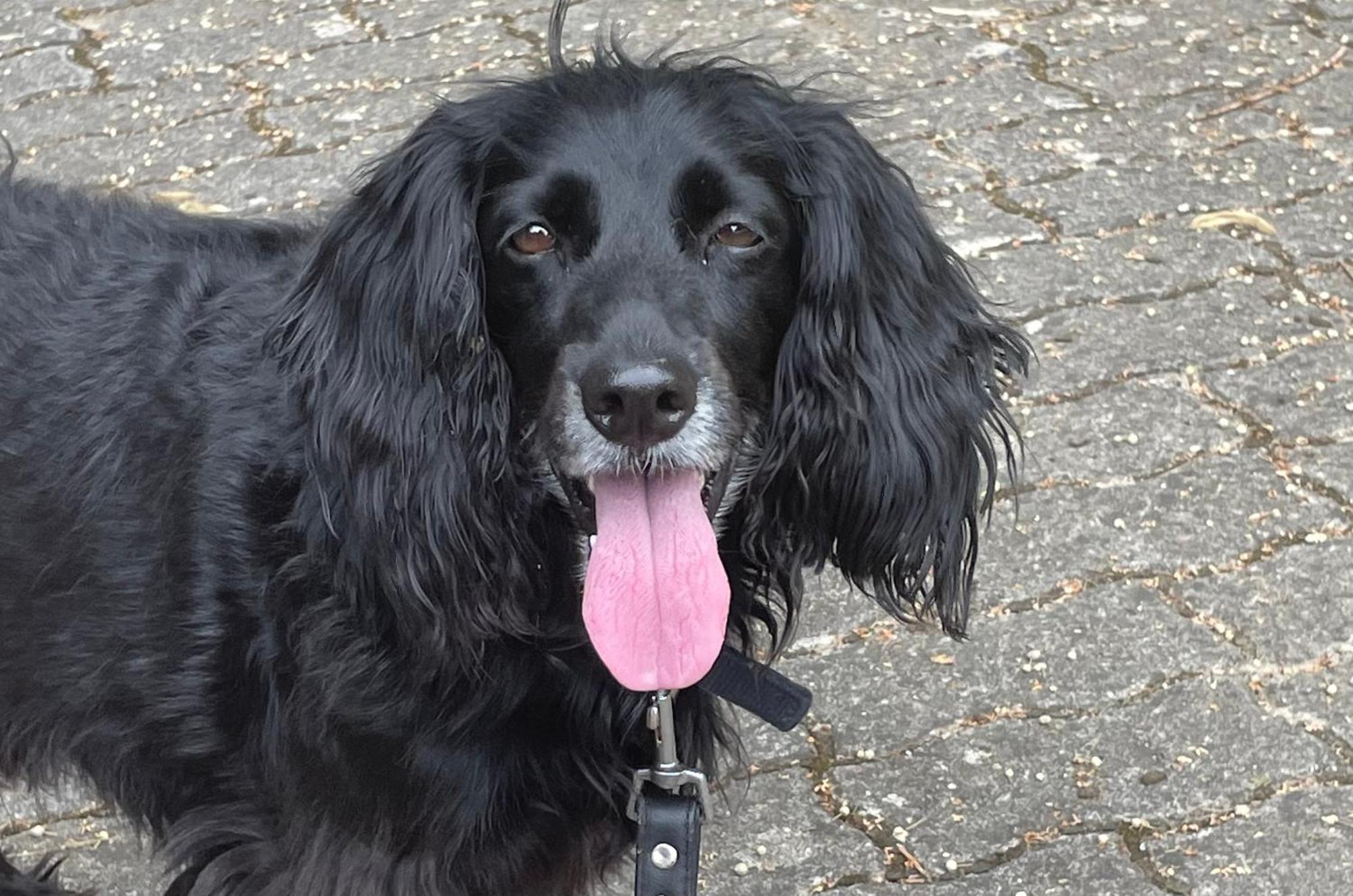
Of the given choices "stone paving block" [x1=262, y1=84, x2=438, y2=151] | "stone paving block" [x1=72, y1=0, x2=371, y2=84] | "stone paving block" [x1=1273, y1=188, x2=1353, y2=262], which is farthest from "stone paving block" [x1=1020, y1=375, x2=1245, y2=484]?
"stone paving block" [x1=72, y1=0, x2=371, y2=84]

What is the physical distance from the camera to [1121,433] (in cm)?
388

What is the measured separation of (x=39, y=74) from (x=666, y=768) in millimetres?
4250

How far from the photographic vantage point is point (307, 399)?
2332 millimetres

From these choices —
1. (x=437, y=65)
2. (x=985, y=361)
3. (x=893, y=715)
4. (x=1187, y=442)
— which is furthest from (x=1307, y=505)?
(x=437, y=65)

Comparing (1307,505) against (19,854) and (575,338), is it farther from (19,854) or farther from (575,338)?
(19,854)

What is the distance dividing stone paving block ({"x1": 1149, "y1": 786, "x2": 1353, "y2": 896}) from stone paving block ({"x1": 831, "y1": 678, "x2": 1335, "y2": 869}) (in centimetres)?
6

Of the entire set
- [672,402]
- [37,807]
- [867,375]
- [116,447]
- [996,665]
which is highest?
[672,402]

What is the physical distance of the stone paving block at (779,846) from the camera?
2893 millimetres

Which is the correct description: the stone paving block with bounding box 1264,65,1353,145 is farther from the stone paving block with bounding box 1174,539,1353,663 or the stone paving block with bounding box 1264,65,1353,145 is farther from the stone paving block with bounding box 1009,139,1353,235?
the stone paving block with bounding box 1174,539,1353,663

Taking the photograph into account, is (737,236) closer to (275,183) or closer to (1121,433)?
(1121,433)

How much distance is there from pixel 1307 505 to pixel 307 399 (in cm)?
229

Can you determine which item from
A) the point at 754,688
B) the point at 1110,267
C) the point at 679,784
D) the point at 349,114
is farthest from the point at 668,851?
the point at 349,114

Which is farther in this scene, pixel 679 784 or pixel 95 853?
pixel 95 853

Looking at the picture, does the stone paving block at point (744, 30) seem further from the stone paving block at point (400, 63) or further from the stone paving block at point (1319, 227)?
the stone paving block at point (1319, 227)
